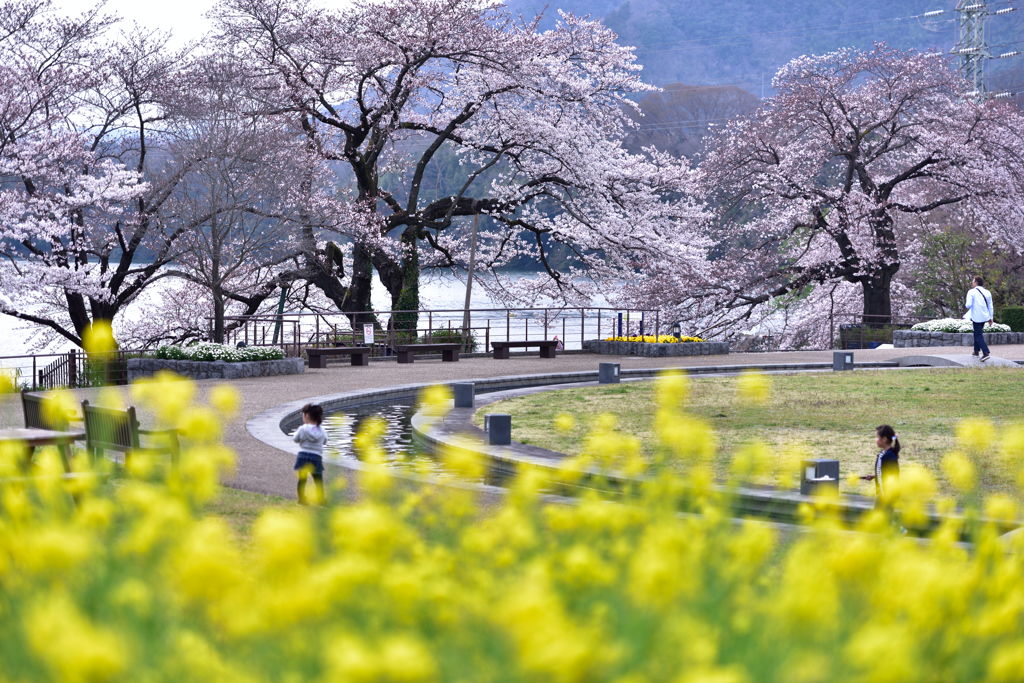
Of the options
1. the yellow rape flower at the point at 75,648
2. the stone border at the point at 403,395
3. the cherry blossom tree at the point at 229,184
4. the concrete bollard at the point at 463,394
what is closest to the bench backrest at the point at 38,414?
the stone border at the point at 403,395

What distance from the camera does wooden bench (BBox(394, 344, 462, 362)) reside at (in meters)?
25.2

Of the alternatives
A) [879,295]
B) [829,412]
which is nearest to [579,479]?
[829,412]

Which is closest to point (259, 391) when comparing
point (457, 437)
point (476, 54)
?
point (457, 437)

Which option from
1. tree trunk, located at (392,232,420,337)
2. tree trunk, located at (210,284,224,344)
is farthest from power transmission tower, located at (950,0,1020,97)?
tree trunk, located at (210,284,224,344)

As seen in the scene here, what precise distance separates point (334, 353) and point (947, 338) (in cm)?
1814

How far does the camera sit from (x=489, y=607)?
8.60 feet

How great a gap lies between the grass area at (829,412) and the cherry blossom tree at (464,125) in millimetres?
11314

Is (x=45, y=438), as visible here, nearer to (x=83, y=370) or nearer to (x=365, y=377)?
(x=365, y=377)

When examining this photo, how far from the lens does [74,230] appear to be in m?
26.9

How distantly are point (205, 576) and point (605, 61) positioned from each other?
1221 inches

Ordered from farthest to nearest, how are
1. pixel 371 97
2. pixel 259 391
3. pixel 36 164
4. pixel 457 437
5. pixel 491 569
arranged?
1. pixel 371 97
2. pixel 36 164
3. pixel 259 391
4. pixel 457 437
5. pixel 491 569

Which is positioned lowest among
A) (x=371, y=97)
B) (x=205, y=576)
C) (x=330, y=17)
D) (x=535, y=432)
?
(x=535, y=432)

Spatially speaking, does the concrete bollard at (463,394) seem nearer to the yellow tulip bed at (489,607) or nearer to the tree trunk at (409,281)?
the yellow tulip bed at (489,607)

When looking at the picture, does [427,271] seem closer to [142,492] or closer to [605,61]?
[605,61]
